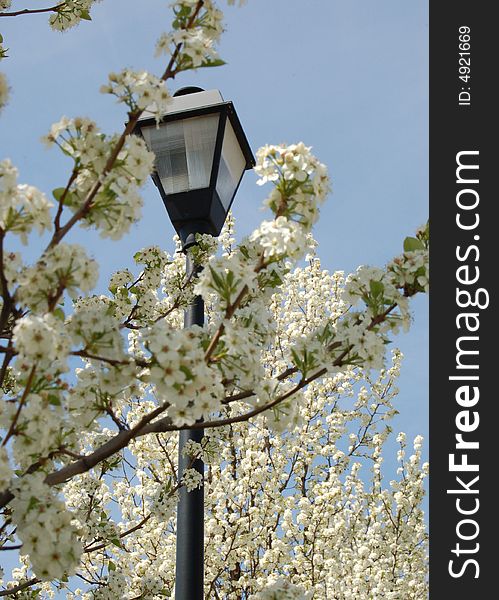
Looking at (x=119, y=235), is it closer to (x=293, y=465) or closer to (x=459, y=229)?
(x=459, y=229)

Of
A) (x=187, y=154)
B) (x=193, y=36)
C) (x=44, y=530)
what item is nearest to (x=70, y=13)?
(x=187, y=154)

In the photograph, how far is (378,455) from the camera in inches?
434

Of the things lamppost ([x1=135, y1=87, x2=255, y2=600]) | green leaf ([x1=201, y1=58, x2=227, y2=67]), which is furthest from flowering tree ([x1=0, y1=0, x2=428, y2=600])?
lamppost ([x1=135, y1=87, x2=255, y2=600])

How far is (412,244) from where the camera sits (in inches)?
118

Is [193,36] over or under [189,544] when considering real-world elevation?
over

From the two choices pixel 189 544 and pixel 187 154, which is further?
pixel 187 154

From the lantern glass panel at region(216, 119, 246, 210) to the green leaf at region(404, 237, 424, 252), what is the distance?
198cm

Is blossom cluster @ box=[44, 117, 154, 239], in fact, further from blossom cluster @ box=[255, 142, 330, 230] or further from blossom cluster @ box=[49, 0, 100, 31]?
blossom cluster @ box=[49, 0, 100, 31]

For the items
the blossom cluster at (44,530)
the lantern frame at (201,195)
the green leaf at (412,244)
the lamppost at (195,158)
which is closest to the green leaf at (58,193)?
the blossom cluster at (44,530)

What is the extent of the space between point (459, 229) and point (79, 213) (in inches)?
106

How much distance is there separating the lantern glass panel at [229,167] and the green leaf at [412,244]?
198 cm

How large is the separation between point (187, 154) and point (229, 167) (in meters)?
0.30

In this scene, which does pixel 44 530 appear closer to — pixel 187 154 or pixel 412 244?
pixel 412 244

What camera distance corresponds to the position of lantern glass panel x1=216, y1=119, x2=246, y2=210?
15.6 feet
